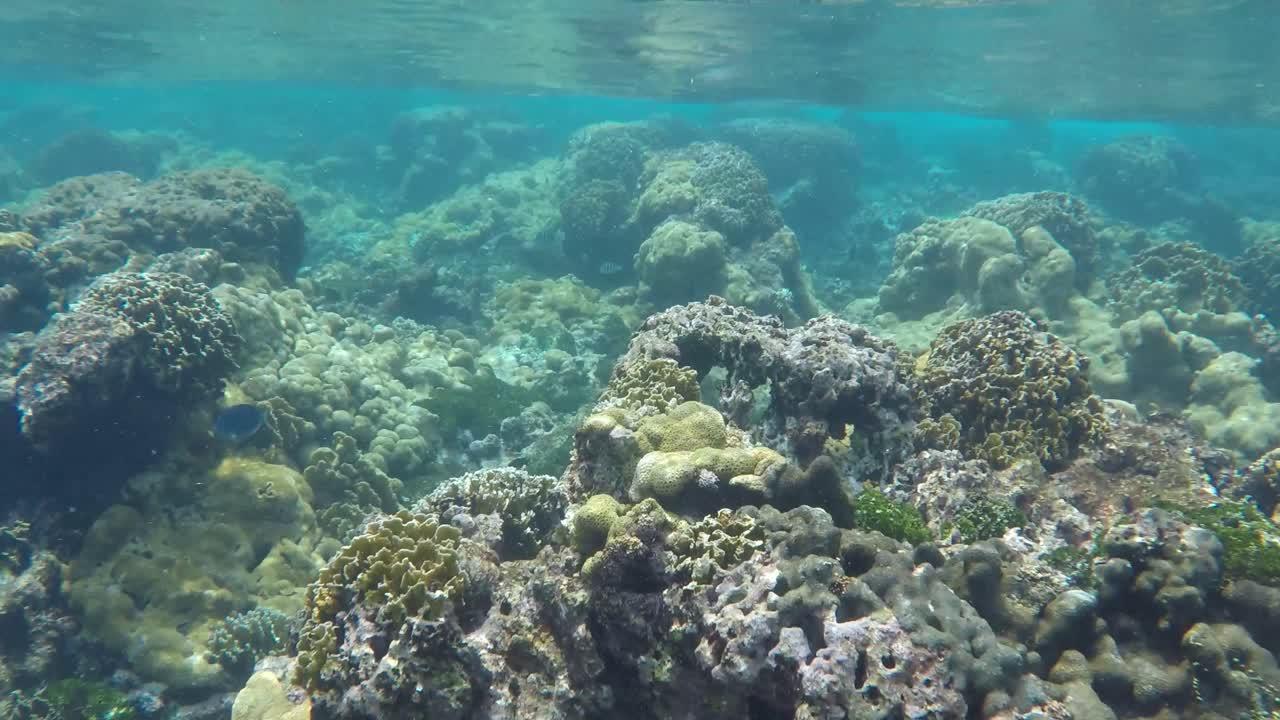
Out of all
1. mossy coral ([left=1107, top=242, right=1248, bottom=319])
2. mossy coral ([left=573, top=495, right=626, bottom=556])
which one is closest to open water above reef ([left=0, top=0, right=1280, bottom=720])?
mossy coral ([left=573, top=495, right=626, bottom=556])

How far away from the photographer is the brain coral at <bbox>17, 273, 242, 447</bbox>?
810 cm

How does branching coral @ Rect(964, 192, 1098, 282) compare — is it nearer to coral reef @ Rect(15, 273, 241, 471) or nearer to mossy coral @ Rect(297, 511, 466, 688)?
mossy coral @ Rect(297, 511, 466, 688)

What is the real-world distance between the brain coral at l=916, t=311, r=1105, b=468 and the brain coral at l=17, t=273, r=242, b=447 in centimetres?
1000

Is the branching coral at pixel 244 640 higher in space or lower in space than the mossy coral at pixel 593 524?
lower

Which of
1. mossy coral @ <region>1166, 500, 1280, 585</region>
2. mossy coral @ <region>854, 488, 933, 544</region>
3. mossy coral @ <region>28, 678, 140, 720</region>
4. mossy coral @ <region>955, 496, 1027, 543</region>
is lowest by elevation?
mossy coral @ <region>28, 678, 140, 720</region>

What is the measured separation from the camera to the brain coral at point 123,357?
26.6 feet

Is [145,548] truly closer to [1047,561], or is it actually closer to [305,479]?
[305,479]

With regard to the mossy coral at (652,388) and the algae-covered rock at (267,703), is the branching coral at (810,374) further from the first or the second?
the algae-covered rock at (267,703)

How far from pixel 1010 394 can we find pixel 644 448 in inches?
174

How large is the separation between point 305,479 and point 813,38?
2827cm

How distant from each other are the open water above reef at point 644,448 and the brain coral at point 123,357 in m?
0.06

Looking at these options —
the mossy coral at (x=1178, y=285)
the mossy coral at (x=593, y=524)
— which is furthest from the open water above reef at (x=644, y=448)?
the mossy coral at (x=1178, y=285)

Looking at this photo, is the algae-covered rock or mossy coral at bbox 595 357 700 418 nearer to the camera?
the algae-covered rock

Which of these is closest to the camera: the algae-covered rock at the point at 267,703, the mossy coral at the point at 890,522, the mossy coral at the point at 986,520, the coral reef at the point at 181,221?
the algae-covered rock at the point at 267,703
